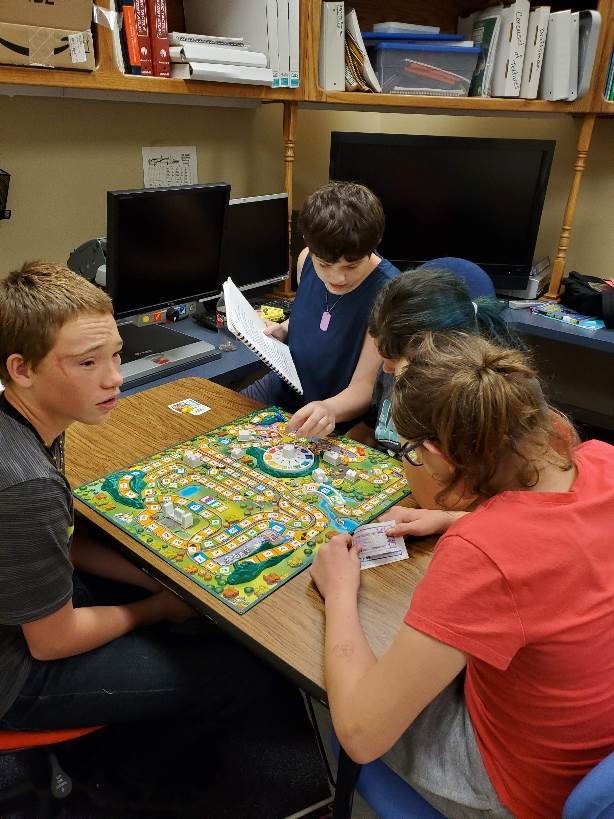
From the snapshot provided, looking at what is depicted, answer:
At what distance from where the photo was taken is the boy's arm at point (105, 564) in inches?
48.7

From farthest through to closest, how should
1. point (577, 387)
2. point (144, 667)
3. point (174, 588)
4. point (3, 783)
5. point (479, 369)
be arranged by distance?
point (577, 387)
point (3, 783)
point (144, 667)
point (174, 588)
point (479, 369)

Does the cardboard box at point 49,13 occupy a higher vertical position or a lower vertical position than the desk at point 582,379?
higher

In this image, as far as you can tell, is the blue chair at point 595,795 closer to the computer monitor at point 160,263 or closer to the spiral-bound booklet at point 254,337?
the spiral-bound booklet at point 254,337

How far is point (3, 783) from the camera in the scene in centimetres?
136

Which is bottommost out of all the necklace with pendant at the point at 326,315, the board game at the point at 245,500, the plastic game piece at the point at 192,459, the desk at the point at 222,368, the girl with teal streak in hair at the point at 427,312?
the desk at the point at 222,368

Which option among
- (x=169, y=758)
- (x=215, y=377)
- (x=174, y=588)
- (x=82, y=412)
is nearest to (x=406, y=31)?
(x=215, y=377)

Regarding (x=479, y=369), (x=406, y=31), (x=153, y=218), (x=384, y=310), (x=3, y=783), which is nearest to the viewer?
(x=479, y=369)

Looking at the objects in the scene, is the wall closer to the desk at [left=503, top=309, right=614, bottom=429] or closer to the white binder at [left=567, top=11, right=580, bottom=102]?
the white binder at [left=567, top=11, right=580, bottom=102]

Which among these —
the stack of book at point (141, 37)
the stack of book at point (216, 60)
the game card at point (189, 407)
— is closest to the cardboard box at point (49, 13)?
the stack of book at point (141, 37)

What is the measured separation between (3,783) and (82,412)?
95cm

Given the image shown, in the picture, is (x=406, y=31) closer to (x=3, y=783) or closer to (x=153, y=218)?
(x=153, y=218)

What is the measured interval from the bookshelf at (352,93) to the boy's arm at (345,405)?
1.01 meters

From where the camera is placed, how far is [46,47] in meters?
1.53

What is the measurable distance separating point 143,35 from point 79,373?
1288 mm
